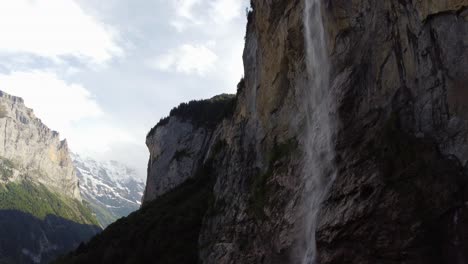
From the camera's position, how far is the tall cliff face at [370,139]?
21.5 meters

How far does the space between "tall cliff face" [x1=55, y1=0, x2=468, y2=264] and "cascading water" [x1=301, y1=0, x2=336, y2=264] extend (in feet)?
1.01

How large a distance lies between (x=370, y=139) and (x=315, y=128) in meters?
6.42

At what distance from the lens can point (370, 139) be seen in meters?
25.5

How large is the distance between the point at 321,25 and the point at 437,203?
581 inches

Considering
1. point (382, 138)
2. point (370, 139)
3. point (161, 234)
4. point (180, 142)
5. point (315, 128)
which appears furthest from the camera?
point (180, 142)

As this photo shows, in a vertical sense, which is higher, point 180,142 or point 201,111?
point 201,111

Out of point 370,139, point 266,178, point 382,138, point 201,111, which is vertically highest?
point 201,111

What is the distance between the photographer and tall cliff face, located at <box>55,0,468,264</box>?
21.5 meters

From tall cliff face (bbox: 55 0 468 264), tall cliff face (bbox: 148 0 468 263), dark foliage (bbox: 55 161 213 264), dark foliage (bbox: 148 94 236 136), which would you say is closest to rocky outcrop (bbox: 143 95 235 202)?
dark foliage (bbox: 148 94 236 136)

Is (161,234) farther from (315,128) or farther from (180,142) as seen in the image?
(180,142)

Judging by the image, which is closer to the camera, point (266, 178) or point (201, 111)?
point (266, 178)

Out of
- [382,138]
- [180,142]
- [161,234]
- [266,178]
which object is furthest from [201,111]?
[382,138]

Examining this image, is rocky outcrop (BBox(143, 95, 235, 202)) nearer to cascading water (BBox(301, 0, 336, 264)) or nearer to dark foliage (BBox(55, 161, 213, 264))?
dark foliage (BBox(55, 161, 213, 264))

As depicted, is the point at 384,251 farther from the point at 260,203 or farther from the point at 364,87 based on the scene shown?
the point at 260,203
